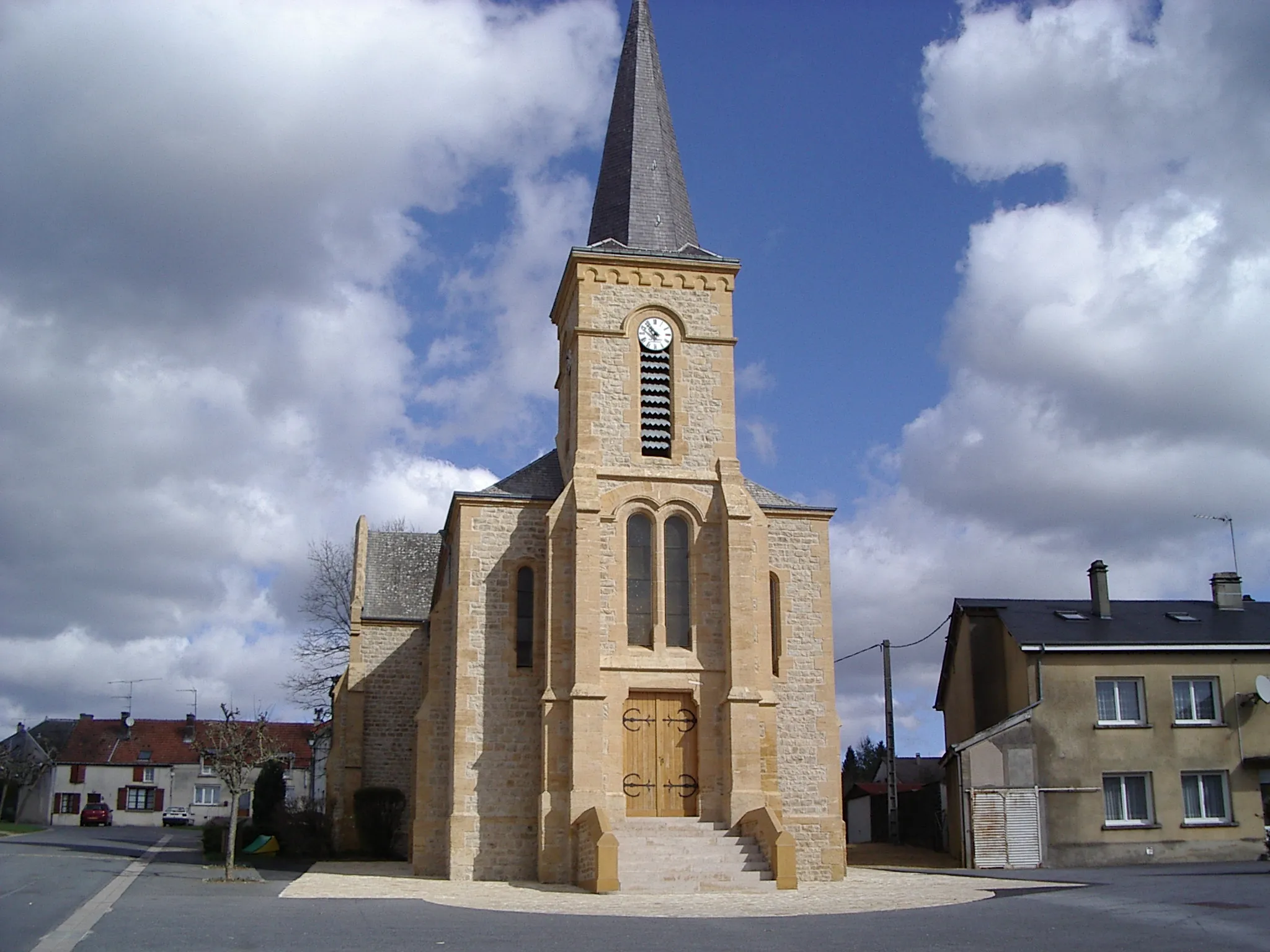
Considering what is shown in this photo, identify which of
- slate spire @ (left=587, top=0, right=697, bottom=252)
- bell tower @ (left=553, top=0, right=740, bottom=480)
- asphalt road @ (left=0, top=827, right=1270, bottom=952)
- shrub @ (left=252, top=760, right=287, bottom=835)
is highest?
slate spire @ (left=587, top=0, right=697, bottom=252)

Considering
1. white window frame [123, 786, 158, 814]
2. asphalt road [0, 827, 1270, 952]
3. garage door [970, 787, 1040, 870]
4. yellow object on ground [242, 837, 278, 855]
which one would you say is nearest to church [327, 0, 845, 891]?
garage door [970, 787, 1040, 870]

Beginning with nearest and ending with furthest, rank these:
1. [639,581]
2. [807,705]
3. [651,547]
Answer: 1. [639,581]
2. [651,547]
3. [807,705]

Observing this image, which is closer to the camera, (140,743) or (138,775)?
(138,775)

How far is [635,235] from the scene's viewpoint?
26.7 meters

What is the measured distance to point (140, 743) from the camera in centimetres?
6956

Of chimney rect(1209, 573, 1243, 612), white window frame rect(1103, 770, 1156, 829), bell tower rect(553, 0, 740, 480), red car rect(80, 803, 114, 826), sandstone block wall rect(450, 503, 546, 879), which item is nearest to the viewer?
sandstone block wall rect(450, 503, 546, 879)

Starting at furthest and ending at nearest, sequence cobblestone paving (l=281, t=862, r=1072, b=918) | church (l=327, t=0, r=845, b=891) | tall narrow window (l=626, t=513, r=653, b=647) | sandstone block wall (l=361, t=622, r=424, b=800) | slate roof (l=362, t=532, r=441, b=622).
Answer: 1. slate roof (l=362, t=532, r=441, b=622)
2. sandstone block wall (l=361, t=622, r=424, b=800)
3. tall narrow window (l=626, t=513, r=653, b=647)
4. church (l=327, t=0, r=845, b=891)
5. cobblestone paving (l=281, t=862, r=1072, b=918)

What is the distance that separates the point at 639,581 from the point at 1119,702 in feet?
38.0

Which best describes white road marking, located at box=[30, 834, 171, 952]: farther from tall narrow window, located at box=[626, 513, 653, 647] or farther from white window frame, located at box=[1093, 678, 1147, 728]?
white window frame, located at box=[1093, 678, 1147, 728]

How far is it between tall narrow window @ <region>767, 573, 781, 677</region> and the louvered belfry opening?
3.55 metres

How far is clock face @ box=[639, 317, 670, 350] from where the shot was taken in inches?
1020

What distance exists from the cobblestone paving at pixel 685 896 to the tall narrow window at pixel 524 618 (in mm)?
4424

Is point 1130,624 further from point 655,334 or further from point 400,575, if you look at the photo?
point 400,575

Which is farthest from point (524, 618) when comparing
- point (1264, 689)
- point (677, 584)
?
point (1264, 689)
